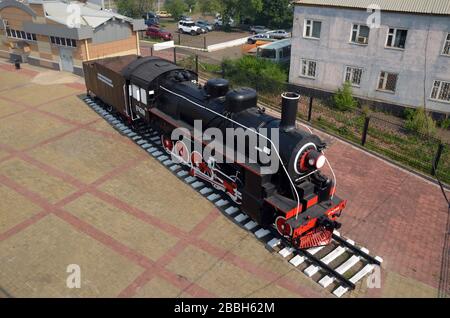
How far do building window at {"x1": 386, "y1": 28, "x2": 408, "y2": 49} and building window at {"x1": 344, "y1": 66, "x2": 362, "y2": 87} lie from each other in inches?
80.9

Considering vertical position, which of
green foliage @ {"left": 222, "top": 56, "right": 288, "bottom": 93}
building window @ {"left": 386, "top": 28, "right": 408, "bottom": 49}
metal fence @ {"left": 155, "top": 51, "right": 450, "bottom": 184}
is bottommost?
metal fence @ {"left": 155, "top": 51, "right": 450, "bottom": 184}

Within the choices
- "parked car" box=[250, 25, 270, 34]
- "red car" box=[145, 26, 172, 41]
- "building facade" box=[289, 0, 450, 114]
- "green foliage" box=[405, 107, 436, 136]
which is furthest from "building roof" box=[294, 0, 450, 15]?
"parked car" box=[250, 25, 270, 34]

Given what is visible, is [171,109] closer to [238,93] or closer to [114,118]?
[238,93]

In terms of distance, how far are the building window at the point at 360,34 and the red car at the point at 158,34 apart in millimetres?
22621

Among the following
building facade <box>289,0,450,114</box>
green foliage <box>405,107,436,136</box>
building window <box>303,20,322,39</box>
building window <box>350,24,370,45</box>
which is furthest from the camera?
building window <box>303,20,322,39</box>

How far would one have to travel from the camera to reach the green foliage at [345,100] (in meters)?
20.3

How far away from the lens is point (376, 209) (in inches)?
479

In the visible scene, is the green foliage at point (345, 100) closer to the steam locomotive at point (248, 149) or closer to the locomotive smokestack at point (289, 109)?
the steam locomotive at point (248, 149)

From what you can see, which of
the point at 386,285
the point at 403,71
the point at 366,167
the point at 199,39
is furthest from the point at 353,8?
the point at 199,39

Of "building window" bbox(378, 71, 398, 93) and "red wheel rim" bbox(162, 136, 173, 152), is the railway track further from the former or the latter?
"building window" bbox(378, 71, 398, 93)

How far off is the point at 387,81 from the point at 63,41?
20.2m

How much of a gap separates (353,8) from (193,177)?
1309 cm

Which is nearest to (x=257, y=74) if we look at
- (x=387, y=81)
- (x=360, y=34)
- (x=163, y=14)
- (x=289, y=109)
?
(x=360, y=34)

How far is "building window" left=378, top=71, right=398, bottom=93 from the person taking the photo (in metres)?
20.0
